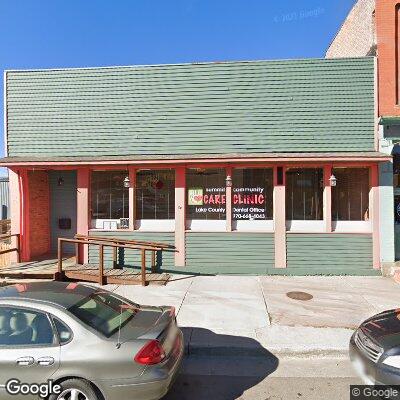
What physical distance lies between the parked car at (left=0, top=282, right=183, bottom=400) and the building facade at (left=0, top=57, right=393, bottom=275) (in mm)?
6365

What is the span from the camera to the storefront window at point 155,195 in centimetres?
1056

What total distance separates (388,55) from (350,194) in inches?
164

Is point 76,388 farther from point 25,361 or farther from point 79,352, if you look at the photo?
point 25,361

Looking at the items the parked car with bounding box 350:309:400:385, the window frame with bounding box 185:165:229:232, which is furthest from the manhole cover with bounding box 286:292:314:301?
the parked car with bounding box 350:309:400:385

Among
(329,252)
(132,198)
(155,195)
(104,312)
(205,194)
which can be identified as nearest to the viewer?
(104,312)

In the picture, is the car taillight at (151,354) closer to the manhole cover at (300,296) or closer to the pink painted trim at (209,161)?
the manhole cover at (300,296)

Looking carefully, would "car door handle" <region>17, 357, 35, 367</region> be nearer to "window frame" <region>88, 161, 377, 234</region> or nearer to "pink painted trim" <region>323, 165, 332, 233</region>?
"window frame" <region>88, 161, 377, 234</region>

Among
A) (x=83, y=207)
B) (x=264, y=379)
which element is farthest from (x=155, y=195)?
(x=264, y=379)

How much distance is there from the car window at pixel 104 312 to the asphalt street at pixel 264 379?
1148 millimetres

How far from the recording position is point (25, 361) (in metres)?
3.61

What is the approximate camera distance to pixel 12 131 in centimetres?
1098

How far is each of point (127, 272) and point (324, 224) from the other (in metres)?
5.88

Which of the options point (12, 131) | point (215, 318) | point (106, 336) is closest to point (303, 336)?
point (215, 318)

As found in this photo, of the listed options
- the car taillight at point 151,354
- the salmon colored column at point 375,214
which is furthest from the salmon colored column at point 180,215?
the car taillight at point 151,354
